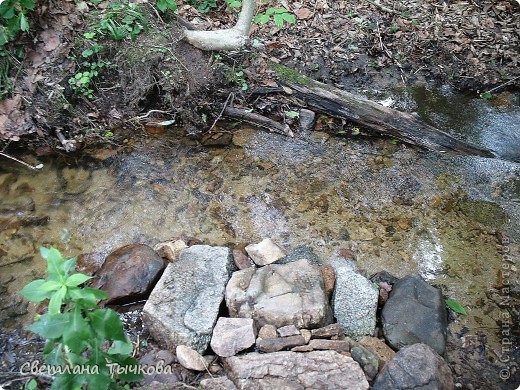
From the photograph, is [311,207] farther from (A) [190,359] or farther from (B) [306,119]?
(A) [190,359]

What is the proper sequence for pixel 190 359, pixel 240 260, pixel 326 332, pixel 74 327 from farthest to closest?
pixel 240 260, pixel 326 332, pixel 190 359, pixel 74 327

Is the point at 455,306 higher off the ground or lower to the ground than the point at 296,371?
lower

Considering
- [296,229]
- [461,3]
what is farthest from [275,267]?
[461,3]

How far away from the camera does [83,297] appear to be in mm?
1904

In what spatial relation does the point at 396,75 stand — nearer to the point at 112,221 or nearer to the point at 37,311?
the point at 112,221

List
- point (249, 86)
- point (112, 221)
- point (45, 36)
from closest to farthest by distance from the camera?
point (112, 221)
point (45, 36)
point (249, 86)

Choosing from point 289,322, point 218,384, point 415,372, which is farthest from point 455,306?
point 218,384

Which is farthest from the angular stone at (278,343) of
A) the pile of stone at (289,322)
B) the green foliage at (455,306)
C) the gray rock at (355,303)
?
the green foliage at (455,306)

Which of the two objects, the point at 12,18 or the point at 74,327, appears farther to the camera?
the point at 12,18

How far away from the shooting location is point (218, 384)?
2514 mm

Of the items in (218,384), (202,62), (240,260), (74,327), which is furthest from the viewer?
(202,62)

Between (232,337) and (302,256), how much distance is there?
1.07 meters

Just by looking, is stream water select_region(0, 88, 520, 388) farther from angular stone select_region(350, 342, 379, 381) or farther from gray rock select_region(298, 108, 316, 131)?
angular stone select_region(350, 342, 379, 381)

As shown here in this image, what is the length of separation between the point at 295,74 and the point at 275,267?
2.63m
